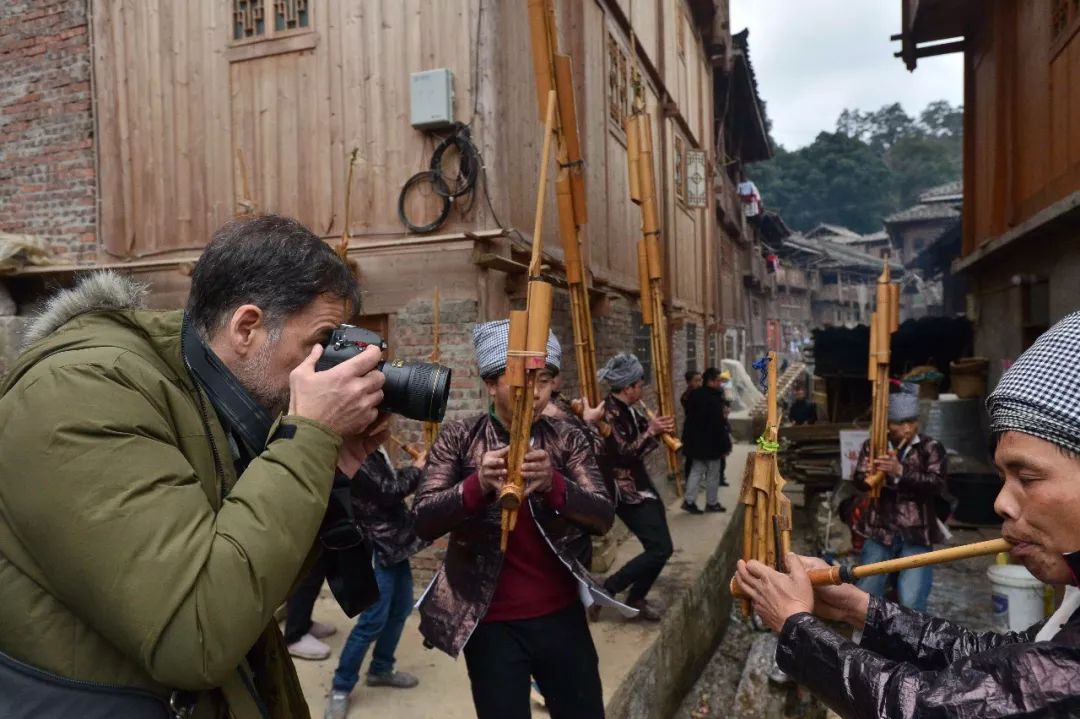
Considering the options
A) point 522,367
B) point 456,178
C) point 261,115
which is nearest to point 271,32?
point 261,115

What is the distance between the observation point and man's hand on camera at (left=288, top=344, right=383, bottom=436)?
1.16 m

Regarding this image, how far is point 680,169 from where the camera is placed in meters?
10.7

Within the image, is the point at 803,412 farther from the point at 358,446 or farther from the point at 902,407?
the point at 358,446

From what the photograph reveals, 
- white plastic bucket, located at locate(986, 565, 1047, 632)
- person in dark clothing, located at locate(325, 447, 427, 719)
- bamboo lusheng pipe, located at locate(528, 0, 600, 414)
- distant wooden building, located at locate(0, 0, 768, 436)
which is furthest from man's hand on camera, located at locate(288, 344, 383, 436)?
white plastic bucket, located at locate(986, 565, 1047, 632)

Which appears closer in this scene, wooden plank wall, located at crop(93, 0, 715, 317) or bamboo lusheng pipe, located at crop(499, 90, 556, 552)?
bamboo lusheng pipe, located at crop(499, 90, 556, 552)

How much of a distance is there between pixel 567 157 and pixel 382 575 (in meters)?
2.26

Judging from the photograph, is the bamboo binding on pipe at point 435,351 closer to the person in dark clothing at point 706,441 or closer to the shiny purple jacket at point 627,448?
the shiny purple jacket at point 627,448

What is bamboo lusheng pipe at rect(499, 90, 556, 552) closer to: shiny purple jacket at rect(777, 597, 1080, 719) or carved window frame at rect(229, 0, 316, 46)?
shiny purple jacket at rect(777, 597, 1080, 719)

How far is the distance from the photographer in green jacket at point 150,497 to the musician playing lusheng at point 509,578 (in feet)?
3.39

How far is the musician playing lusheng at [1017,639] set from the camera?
1.10 meters

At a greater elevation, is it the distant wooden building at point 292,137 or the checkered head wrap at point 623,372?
the distant wooden building at point 292,137

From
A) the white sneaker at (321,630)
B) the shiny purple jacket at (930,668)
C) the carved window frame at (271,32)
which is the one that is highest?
the carved window frame at (271,32)

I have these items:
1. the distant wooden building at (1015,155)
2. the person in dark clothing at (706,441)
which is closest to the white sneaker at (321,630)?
the person in dark clothing at (706,441)

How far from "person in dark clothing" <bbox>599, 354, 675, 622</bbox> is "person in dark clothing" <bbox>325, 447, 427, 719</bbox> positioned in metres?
1.51
